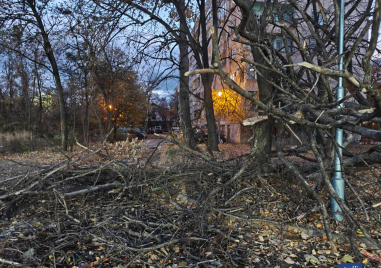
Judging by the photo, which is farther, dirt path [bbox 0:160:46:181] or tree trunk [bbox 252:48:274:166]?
tree trunk [bbox 252:48:274:166]

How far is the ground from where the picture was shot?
2.82m

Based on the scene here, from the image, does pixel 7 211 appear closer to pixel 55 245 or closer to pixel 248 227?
pixel 55 245

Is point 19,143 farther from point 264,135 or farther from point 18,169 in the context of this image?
point 264,135

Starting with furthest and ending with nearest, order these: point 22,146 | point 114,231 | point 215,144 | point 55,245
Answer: point 22,146 → point 215,144 → point 114,231 → point 55,245

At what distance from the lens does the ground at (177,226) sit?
2.82m

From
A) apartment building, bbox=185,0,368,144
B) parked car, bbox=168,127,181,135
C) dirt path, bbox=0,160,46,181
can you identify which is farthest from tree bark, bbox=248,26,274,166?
dirt path, bbox=0,160,46,181

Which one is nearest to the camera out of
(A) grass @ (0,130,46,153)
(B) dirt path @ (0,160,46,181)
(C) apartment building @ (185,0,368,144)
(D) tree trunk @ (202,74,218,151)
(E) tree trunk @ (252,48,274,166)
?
(B) dirt path @ (0,160,46,181)

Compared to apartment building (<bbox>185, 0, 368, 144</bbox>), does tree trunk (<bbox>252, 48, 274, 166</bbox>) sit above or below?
below

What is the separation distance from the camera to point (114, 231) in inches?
130

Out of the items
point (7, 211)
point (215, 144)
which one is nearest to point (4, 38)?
point (215, 144)

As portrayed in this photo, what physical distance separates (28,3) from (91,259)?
15.1 meters

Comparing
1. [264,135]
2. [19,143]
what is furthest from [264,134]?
[19,143]

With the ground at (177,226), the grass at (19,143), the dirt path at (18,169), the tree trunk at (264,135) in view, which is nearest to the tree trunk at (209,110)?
the tree trunk at (264,135)

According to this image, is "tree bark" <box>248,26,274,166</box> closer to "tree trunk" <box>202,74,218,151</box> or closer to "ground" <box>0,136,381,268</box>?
"ground" <box>0,136,381,268</box>
